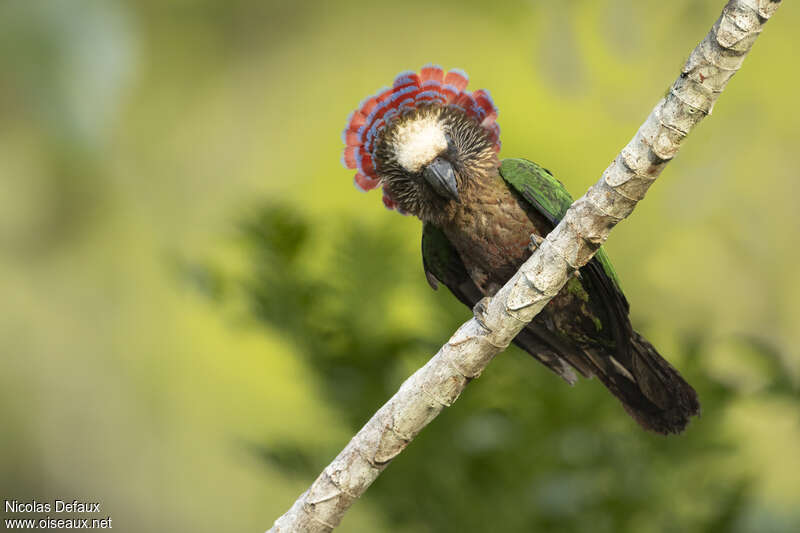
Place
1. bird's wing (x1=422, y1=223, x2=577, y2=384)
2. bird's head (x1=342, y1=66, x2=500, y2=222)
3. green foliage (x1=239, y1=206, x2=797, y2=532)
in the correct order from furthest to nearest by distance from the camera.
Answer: green foliage (x1=239, y1=206, x2=797, y2=532), bird's wing (x1=422, y1=223, x2=577, y2=384), bird's head (x1=342, y1=66, x2=500, y2=222)

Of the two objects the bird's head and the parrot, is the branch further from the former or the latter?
the bird's head

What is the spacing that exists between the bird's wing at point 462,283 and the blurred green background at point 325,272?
951mm

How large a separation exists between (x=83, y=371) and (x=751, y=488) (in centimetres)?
610

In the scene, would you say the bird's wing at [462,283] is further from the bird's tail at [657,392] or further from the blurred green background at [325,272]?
the blurred green background at [325,272]

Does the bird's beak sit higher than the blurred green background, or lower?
lower

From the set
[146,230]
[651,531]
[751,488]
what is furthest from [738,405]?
[146,230]

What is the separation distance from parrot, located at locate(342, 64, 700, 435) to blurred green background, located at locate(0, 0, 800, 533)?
0.93 m

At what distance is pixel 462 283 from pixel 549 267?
0.98 meters

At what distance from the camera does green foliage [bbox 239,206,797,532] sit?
406 centimetres

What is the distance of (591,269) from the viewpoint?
2736 millimetres

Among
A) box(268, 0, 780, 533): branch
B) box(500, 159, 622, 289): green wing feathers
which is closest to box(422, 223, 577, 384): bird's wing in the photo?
box(500, 159, 622, 289): green wing feathers

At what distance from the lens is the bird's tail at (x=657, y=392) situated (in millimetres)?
2793

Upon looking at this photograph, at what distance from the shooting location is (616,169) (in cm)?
210

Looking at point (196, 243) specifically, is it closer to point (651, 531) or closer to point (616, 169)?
point (651, 531)
